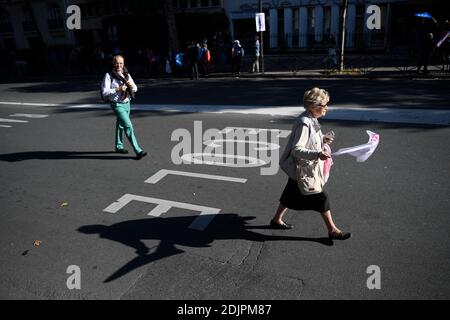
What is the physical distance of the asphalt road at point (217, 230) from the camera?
343cm

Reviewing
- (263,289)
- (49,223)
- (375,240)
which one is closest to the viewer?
(263,289)

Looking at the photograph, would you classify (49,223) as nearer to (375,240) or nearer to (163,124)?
(375,240)

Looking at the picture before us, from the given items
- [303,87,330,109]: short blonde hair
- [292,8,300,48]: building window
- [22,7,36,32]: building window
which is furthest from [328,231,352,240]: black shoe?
[22,7,36,32]: building window

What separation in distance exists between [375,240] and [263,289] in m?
1.48

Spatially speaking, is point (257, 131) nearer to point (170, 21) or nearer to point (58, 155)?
point (58, 155)

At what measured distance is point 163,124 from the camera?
9680 millimetres

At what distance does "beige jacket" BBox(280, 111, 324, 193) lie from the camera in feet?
11.8

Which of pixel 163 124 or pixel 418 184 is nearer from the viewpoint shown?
pixel 418 184

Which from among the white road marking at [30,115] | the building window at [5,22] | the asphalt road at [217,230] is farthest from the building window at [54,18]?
the asphalt road at [217,230]

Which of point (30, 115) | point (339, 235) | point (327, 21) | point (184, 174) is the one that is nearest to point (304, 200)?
point (339, 235)

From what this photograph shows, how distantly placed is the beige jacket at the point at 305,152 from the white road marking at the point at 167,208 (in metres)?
1.36

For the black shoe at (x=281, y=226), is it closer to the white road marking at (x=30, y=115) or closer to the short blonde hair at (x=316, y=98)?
the short blonde hair at (x=316, y=98)

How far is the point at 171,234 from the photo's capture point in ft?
14.3

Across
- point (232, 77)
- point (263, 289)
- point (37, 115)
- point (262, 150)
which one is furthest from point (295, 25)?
point (263, 289)
